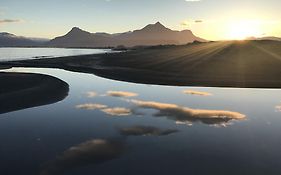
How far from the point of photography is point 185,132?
70.6ft

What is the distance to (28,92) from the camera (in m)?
35.5

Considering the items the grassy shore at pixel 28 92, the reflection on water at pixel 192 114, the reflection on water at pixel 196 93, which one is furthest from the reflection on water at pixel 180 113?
the reflection on water at pixel 196 93

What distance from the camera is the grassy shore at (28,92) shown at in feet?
99.8

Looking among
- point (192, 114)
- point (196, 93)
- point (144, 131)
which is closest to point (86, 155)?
point (144, 131)

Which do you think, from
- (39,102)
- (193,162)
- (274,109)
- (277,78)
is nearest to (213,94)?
(274,109)

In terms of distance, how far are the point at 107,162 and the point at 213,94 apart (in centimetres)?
2321

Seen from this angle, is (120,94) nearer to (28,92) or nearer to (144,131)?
(28,92)

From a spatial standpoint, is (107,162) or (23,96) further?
(23,96)

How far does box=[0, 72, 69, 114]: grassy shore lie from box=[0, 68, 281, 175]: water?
185 centimetres

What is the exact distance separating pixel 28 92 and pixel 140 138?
19.5 meters

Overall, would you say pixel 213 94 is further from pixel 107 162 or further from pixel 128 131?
pixel 107 162

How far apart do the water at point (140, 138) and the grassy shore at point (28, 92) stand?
A: 185 centimetres

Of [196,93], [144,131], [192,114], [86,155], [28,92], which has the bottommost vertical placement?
[196,93]

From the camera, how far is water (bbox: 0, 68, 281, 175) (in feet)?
51.1
